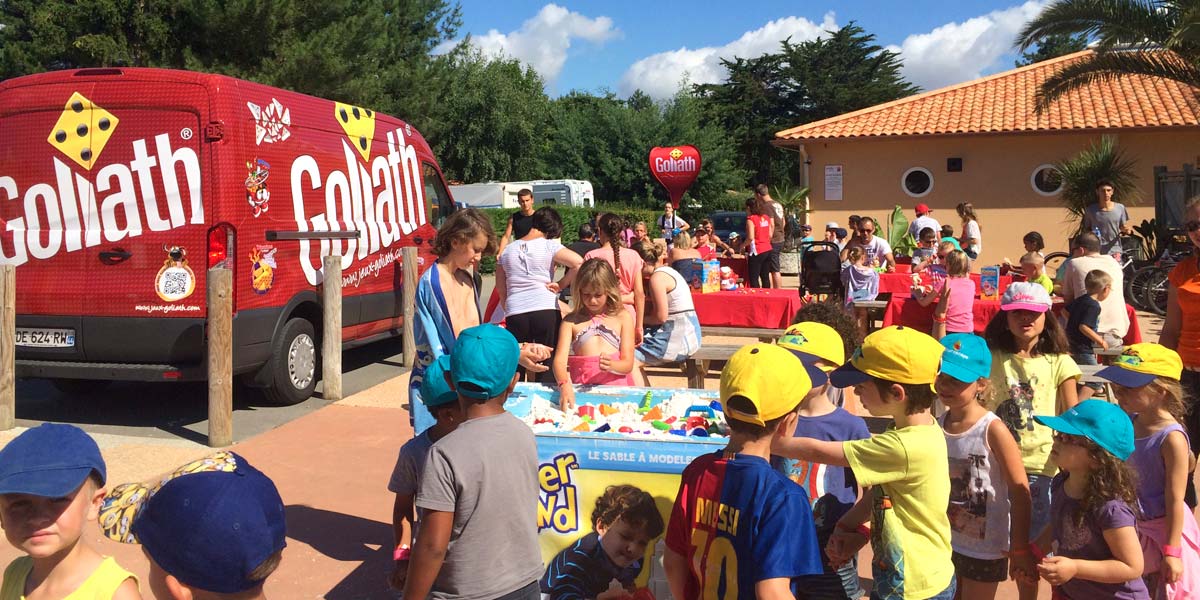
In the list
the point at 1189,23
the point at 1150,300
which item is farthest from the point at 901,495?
the point at 1150,300

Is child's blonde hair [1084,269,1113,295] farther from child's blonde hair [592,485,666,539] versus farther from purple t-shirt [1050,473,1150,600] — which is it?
child's blonde hair [592,485,666,539]

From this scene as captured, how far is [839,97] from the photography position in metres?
50.4

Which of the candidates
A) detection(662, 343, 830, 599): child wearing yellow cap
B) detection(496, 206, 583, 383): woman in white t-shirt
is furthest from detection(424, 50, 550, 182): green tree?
detection(662, 343, 830, 599): child wearing yellow cap

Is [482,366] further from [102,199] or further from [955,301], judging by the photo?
[955,301]

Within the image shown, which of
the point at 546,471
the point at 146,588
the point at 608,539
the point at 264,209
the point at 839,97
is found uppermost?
the point at 839,97

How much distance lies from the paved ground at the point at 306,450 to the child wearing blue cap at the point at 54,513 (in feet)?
8.12

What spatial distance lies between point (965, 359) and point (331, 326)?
6.32 meters

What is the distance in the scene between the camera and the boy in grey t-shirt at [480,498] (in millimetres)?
2709

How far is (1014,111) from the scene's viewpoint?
78.9 ft

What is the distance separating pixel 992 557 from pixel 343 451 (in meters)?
4.91

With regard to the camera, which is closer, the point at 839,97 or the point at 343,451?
the point at 343,451

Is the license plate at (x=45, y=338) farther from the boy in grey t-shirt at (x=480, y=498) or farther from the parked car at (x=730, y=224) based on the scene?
the parked car at (x=730, y=224)

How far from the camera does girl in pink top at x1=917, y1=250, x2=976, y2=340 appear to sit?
313 inches

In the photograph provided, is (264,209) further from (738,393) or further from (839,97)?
(839,97)
